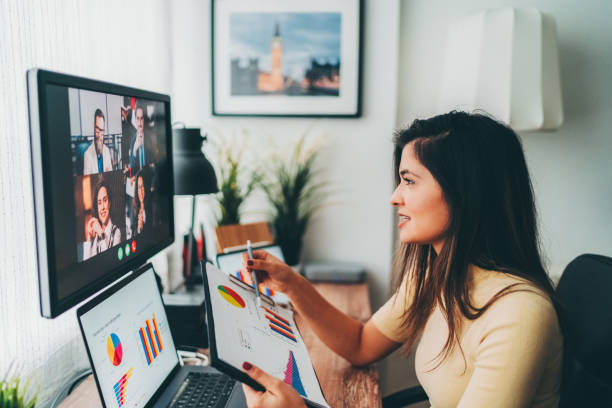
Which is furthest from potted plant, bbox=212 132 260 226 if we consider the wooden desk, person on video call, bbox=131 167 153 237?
person on video call, bbox=131 167 153 237

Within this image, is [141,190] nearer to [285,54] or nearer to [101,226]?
[101,226]

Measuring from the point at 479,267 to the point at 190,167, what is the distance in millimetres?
925

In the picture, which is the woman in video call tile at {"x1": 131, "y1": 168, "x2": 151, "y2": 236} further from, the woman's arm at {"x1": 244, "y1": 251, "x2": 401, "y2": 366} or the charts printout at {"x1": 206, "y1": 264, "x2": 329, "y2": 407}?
the woman's arm at {"x1": 244, "y1": 251, "x2": 401, "y2": 366}

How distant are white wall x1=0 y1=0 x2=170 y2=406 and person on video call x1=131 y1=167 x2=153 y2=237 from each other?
265mm

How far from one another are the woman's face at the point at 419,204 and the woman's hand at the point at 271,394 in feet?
1.62

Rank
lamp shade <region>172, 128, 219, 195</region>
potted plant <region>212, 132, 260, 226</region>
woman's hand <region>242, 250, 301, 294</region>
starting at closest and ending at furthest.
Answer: woman's hand <region>242, 250, 301, 294</region>, lamp shade <region>172, 128, 219, 195</region>, potted plant <region>212, 132, 260, 226</region>

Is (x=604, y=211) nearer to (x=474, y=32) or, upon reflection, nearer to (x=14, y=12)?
(x=474, y=32)

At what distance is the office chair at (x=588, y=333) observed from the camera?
104 centimetres

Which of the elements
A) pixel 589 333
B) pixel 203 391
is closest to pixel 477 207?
pixel 589 333

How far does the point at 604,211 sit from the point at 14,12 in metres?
2.31

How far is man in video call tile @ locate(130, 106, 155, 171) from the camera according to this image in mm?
984

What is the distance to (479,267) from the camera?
3.53 feet

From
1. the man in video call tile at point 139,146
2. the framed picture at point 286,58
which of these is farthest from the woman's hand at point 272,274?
the framed picture at point 286,58

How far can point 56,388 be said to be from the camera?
118 cm
